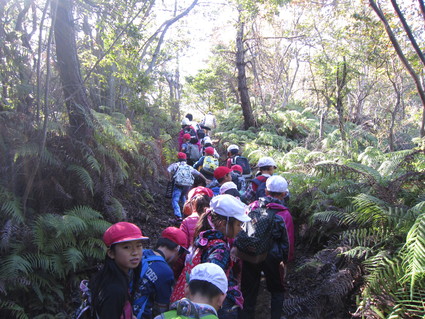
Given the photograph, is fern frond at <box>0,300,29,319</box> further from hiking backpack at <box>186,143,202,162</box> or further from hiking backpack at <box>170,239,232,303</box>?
hiking backpack at <box>186,143,202,162</box>

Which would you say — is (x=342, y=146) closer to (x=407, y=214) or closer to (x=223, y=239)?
(x=407, y=214)

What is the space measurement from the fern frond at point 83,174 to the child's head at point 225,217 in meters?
2.88

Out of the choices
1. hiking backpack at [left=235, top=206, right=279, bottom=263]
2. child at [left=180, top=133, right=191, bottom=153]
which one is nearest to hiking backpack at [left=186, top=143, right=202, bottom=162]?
child at [left=180, top=133, right=191, bottom=153]

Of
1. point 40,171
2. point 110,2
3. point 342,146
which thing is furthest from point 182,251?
point 342,146

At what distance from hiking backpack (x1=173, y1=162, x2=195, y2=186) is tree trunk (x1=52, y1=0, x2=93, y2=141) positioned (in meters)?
2.04

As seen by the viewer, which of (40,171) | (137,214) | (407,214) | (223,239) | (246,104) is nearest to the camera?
(223,239)

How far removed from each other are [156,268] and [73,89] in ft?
15.2

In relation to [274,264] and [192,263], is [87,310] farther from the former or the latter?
[274,264]

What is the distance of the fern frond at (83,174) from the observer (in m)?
5.19

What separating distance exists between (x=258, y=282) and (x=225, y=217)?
1.23 m

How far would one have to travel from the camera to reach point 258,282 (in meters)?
3.65

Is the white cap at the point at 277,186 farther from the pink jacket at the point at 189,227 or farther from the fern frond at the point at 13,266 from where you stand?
the fern frond at the point at 13,266

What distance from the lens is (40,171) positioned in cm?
512

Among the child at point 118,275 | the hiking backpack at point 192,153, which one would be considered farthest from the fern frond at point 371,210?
the hiking backpack at point 192,153
